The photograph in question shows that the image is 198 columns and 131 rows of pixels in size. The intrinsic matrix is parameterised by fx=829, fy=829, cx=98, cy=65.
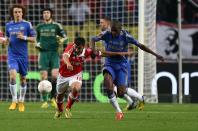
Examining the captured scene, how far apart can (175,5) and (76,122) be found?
10.7m

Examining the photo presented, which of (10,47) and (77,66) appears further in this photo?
(10,47)

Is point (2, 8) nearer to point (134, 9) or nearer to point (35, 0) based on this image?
point (35, 0)

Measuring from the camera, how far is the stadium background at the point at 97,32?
23062 millimetres

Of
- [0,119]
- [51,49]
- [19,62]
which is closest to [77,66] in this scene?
[0,119]

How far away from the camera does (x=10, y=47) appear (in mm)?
19328

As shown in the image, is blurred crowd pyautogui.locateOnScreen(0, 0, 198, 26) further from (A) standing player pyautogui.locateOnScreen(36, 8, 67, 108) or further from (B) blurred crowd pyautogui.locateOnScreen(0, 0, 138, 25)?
(A) standing player pyautogui.locateOnScreen(36, 8, 67, 108)

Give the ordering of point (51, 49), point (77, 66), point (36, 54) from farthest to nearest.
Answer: point (36, 54) → point (51, 49) → point (77, 66)

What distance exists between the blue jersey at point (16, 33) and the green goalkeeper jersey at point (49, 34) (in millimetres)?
1680

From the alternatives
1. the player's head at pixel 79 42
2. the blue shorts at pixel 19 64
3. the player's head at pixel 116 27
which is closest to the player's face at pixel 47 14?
the blue shorts at pixel 19 64

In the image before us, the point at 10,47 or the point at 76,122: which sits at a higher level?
the point at 10,47

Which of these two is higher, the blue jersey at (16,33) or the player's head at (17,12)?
the player's head at (17,12)

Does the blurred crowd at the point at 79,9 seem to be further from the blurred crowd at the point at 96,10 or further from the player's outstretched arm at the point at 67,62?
the player's outstretched arm at the point at 67,62

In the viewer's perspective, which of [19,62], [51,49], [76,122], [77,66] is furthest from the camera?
[51,49]


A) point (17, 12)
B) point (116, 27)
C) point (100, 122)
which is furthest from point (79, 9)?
point (100, 122)
